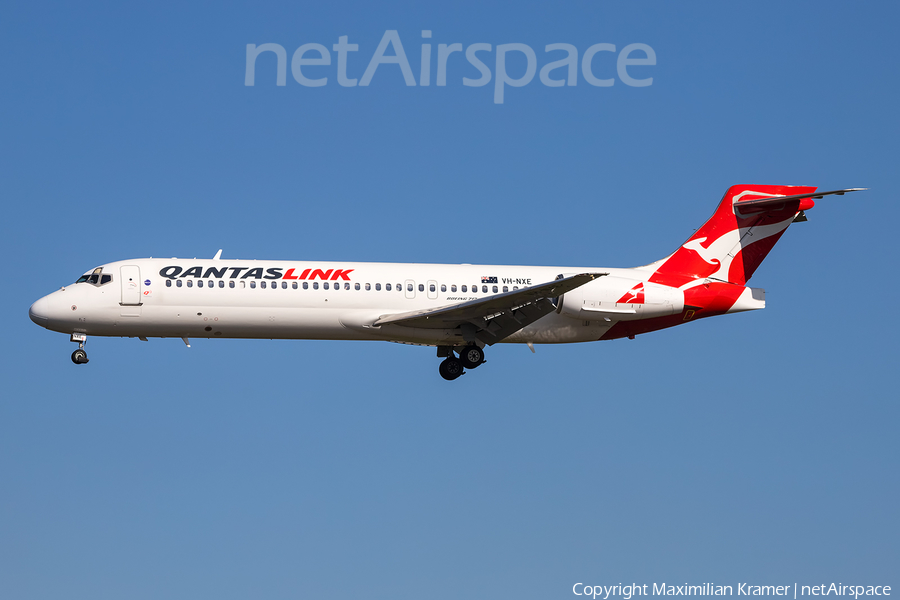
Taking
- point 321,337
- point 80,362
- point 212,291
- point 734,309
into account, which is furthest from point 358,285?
point 734,309

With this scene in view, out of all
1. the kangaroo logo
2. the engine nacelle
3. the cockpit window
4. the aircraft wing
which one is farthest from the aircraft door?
the kangaroo logo

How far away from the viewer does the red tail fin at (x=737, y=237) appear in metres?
34.2

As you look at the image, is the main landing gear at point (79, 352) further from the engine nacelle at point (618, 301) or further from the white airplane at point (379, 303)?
the engine nacelle at point (618, 301)

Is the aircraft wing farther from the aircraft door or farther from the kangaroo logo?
the aircraft door

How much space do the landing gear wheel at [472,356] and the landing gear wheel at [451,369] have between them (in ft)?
0.70

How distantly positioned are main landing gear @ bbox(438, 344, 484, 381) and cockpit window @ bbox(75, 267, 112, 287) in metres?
10.2

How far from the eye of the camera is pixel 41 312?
101ft

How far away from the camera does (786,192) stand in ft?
113

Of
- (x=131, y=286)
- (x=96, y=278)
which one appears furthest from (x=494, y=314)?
(x=96, y=278)

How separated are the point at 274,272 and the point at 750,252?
15.3m

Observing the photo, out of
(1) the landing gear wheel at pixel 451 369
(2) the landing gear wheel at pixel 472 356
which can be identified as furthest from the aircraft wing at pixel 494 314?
(1) the landing gear wheel at pixel 451 369

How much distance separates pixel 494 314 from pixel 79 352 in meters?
12.1

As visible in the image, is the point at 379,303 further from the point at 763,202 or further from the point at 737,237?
the point at 763,202

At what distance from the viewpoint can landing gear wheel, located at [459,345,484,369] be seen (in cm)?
3219
